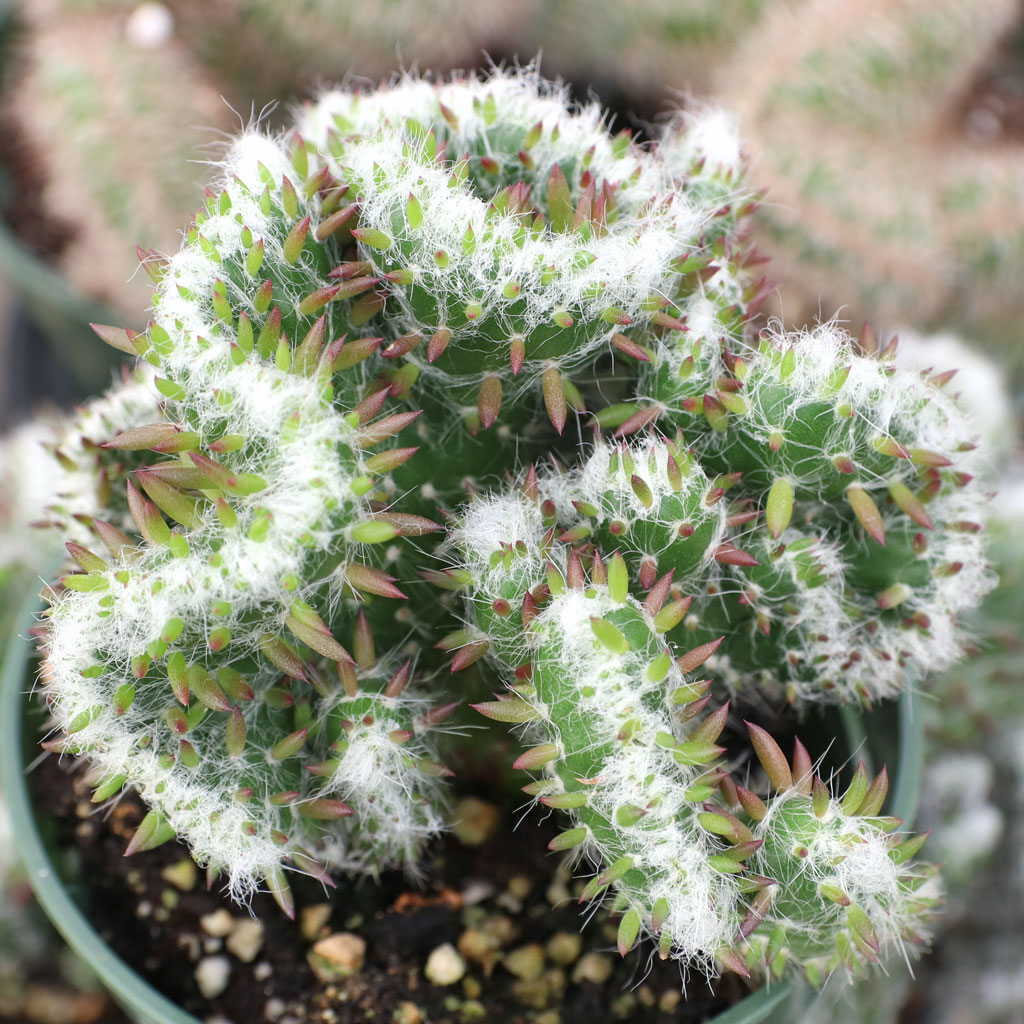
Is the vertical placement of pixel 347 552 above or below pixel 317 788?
above

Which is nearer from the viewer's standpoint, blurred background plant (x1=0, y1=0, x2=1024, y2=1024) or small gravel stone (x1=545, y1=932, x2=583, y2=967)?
small gravel stone (x1=545, y1=932, x2=583, y2=967)

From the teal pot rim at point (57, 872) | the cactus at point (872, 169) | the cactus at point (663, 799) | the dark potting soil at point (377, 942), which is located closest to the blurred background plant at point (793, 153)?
the cactus at point (872, 169)

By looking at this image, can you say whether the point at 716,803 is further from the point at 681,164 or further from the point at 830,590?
the point at 681,164

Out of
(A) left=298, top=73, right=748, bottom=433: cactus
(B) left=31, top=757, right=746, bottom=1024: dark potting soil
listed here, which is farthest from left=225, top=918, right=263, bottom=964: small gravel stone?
(A) left=298, top=73, right=748, bottom=433: cactus

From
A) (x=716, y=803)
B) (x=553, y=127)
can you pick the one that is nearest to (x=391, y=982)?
(x=716, y=803)

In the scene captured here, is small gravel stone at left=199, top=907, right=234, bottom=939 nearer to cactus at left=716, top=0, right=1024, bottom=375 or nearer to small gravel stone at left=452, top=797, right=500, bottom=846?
small gravel stone at left=452, top=797, right=500, bottom=846

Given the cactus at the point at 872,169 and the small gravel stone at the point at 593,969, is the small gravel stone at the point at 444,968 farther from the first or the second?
the cactus at the point at 872,169
